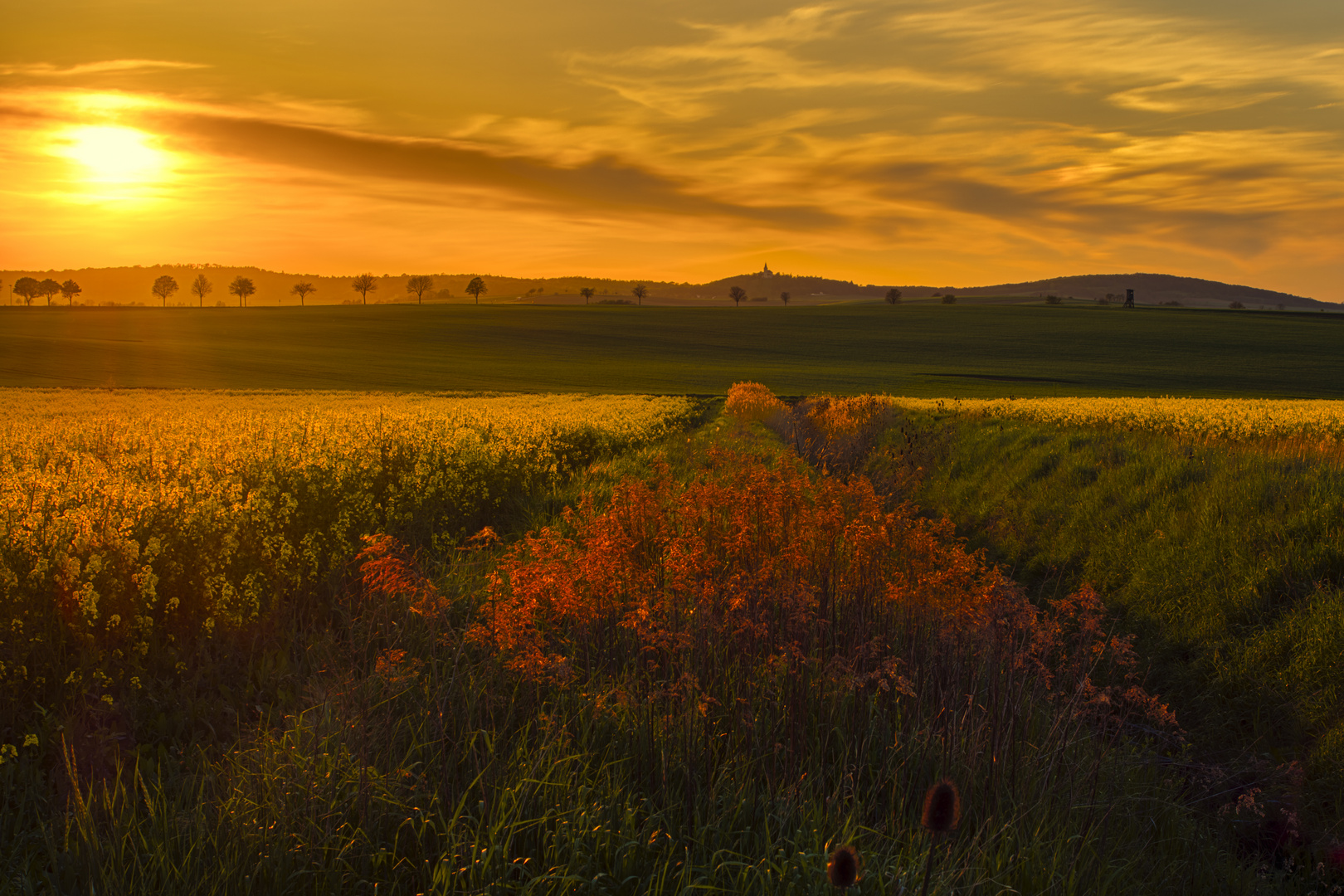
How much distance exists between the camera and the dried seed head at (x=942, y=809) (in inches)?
63.3

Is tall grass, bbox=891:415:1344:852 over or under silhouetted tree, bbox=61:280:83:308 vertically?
under

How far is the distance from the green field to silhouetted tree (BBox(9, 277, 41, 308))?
6239 centimetres

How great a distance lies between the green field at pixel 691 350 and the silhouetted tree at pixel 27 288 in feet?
205

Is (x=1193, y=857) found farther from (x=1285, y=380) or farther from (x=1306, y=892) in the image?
(x=1285, y=380)

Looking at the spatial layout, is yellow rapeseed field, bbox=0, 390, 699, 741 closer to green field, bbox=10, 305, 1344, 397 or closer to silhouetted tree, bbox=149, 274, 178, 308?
green field, bbox=10, 305, 1344, 397

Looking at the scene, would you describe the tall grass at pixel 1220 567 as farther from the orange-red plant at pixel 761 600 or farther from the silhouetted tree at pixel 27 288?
the silhouetted tree at pixel 27 288

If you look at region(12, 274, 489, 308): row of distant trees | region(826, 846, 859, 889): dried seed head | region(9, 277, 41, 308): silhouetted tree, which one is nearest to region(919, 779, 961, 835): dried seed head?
region(826, 846, 859, 889): dried seed head

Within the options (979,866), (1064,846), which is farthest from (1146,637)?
(979,866)

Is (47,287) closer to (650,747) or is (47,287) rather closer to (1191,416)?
(1191,416)

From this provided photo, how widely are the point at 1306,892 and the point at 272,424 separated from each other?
17893 mm

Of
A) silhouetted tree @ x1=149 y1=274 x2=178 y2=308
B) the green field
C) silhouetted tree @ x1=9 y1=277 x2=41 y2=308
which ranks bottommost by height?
the green field

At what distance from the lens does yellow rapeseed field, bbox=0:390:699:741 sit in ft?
18.2

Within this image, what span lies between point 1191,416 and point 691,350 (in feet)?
237

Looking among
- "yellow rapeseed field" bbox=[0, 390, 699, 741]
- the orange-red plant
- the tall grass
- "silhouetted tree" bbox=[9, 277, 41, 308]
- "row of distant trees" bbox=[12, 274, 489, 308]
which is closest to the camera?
the orange-red plant
